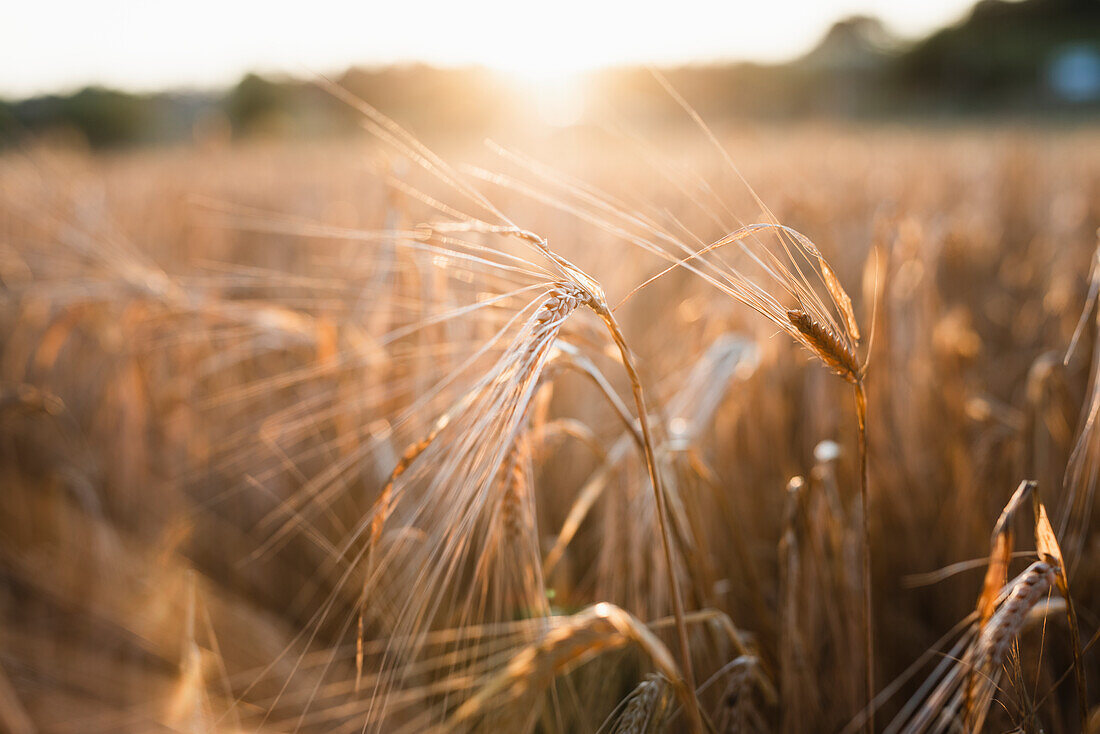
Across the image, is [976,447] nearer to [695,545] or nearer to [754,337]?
[754,337]

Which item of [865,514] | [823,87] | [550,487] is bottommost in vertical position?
[550,487]

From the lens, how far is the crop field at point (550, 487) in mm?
514

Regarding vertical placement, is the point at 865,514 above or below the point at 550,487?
above

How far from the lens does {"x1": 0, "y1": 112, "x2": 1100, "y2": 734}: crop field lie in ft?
1.69

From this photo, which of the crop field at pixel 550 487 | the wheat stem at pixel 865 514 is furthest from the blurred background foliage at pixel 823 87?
the wheat stem at pixel 865 514

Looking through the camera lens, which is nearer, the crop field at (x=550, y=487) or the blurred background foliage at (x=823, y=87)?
the crop field at (x=550, y=487)

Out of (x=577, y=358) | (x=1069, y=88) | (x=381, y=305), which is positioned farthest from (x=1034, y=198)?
(x=1069, y=88)

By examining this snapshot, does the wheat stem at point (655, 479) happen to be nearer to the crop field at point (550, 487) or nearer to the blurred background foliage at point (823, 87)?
the crop field at point (550, 487)

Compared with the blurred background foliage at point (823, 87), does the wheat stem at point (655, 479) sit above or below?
below

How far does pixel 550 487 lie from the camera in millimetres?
1282

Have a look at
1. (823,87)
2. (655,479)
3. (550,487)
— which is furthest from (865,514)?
(823,87)

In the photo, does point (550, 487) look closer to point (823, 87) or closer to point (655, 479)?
point (655, 479)

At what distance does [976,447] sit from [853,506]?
14.6 inches

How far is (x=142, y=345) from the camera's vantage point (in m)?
1.29
